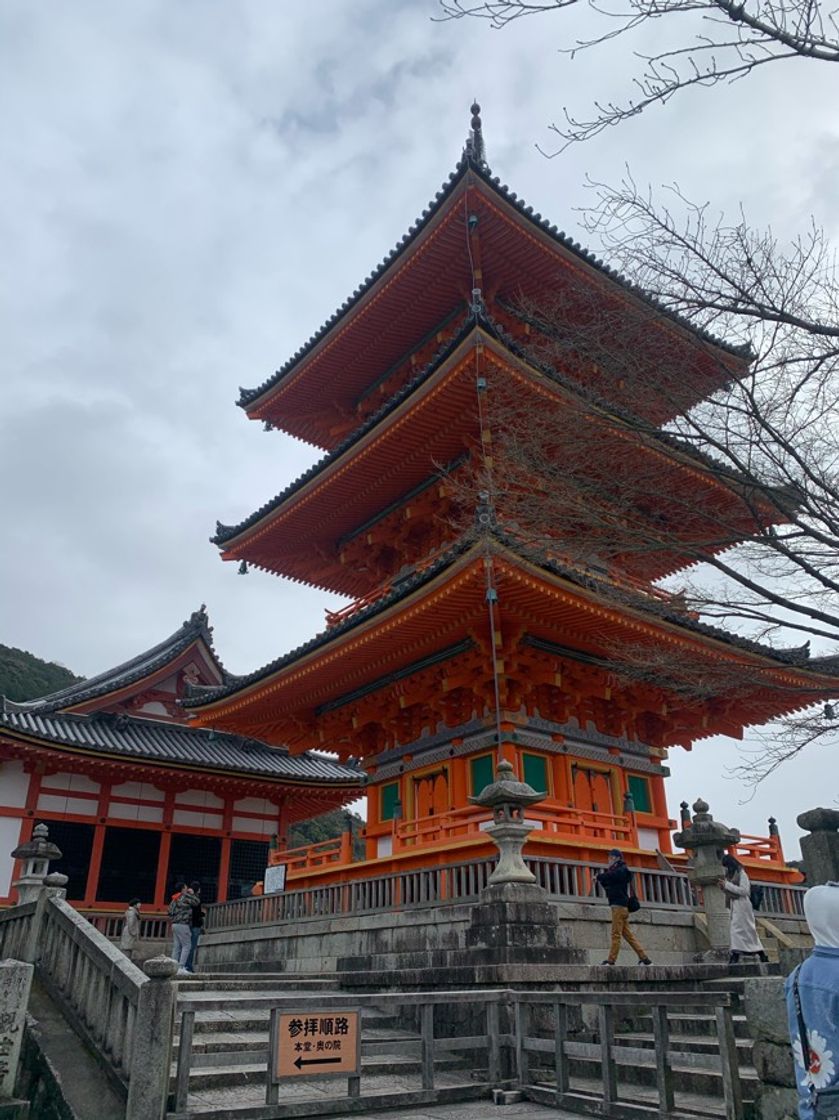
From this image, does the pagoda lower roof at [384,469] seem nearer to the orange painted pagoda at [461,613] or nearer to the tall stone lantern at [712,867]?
the orange painted pagoda at [461,613]

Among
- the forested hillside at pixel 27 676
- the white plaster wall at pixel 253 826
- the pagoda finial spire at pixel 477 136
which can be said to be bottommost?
the white plaster wall at pixel 253 826

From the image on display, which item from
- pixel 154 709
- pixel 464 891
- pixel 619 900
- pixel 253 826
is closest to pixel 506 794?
pixel 464 891

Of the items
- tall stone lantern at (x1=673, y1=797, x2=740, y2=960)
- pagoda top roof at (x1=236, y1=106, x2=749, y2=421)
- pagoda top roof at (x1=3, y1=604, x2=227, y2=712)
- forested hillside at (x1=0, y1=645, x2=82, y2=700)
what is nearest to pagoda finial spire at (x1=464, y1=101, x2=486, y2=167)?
pagoda top roof at (x1=236, y1=106, x2=749, y2=421)

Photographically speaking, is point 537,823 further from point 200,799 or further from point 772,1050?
point 200,799

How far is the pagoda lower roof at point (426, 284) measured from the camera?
618 inches

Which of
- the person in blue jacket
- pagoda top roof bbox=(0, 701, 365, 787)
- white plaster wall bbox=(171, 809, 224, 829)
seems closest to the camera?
the person in blue jacket

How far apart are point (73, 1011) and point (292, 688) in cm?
876

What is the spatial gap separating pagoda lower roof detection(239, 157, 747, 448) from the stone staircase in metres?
11.6

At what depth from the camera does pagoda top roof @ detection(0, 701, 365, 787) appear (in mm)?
20750

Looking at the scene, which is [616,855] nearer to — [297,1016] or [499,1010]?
[499,1010]

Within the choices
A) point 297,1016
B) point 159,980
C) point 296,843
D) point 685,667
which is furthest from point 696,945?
point 296,843

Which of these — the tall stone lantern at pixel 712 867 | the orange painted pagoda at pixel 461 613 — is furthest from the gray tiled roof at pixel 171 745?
the tall stone lantern at pixel 712 867

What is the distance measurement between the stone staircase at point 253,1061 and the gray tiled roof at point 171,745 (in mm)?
11697

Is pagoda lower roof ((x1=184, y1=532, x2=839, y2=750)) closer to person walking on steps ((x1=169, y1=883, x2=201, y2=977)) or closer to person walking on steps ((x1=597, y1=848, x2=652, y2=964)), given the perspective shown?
person walking on steps ((x1=597, y1=848, x2=652, y2=964))
